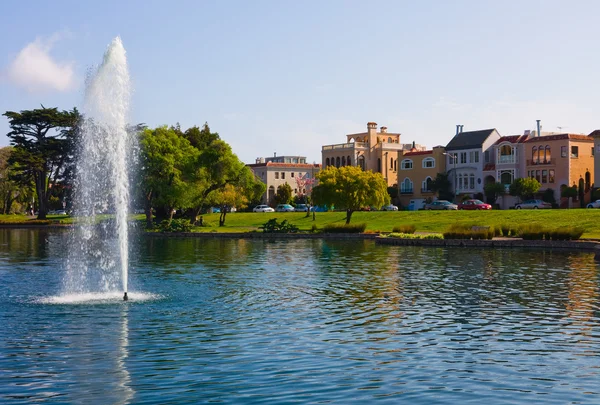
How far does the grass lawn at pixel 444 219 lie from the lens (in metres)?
72.9

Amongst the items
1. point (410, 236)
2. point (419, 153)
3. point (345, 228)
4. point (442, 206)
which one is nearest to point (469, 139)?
point (419, 153)

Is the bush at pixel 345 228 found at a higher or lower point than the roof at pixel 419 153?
lower

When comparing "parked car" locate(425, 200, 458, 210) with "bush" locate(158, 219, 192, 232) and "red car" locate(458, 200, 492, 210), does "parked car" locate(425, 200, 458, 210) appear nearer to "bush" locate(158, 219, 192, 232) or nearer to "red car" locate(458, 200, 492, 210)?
"red car" locate(458, 200, 492, 210)

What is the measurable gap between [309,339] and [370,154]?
13030 centimetres

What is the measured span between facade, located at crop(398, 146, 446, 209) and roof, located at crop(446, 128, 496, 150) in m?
2.35

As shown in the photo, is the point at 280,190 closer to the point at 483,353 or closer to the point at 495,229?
the point at 495,229

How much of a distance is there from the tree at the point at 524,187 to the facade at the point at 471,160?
12459mm

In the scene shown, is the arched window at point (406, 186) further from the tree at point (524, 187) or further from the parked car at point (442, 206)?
the tree at point (524, 187)

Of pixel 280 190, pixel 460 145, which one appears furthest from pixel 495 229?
pixel 280 190

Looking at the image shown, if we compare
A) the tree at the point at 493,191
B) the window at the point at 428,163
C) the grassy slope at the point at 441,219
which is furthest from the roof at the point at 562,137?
the grassy slope at the point at 441,219

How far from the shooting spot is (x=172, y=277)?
35.8 meters

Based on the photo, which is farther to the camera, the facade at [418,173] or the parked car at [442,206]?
the facade at [418,173]

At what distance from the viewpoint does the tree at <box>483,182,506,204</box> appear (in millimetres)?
113125

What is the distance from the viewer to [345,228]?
73.7m
